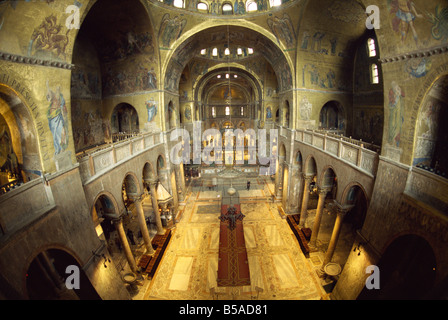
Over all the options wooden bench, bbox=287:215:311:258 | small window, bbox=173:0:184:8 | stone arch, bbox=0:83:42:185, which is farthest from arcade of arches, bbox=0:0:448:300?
small window, bbox=173:0:184:8

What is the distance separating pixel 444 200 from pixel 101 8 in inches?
639

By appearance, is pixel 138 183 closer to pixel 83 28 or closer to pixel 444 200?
pixel 83 28

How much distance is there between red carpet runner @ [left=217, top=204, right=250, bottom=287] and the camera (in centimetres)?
1105

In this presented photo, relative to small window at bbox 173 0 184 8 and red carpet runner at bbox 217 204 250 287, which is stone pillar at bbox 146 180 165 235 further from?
small window at bbox 173 0 184 8

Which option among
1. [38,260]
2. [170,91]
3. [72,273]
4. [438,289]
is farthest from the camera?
[170,91]

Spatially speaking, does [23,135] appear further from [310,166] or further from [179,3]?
[310,166]

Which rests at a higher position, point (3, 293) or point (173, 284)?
point (3, 293)

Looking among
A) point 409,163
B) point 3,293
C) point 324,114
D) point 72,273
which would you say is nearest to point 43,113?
point 3,293

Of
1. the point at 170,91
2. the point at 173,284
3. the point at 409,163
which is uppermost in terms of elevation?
the point at 170,91

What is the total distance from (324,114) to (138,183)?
15.0m

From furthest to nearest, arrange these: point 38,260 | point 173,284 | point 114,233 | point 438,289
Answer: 1. point 114,233
2. point 173,284
3. point 38,260
4. point 438,289

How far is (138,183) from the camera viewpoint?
40.6 ft

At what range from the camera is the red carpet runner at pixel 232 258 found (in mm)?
11053

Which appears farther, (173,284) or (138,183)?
(138,183)
